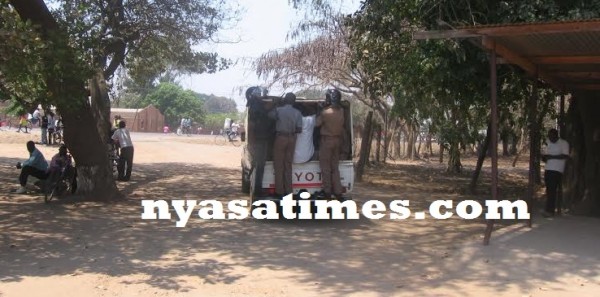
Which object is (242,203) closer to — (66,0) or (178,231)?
(178,231)

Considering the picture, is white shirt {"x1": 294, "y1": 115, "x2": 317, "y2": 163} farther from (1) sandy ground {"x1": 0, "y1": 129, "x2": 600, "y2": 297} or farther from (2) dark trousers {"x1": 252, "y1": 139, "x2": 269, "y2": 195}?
(1) sandy ground {"x1": 0, "y1": 129, "x2": 600, "y2": 297}

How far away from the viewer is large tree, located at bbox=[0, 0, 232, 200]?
8.90 m

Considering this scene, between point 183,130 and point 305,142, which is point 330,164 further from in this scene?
point 183,130

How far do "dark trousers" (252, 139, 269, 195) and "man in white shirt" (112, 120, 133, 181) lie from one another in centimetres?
598

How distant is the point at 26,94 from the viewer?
30.2ft

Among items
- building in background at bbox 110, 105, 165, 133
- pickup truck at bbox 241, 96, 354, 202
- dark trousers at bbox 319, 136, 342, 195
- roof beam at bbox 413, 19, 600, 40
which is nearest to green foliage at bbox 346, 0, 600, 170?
roof beam at bbox 413, 19, 600, 40

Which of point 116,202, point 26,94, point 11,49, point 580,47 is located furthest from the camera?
point 116,202

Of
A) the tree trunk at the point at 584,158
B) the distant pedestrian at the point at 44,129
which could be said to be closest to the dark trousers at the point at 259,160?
the tree trunk at the point at 584,158

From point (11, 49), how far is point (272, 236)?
167 inches

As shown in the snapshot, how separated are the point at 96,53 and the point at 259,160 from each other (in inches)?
153

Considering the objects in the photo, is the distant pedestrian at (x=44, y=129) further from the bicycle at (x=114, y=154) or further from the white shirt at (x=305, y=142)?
the white shirt at (x=305, y=142)

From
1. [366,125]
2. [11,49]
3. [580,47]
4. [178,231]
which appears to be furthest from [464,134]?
[11,49]

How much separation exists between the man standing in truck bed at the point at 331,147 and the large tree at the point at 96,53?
12.8 ft

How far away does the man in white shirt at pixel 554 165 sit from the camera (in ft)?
31.9
